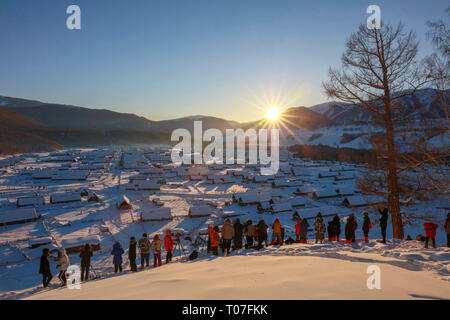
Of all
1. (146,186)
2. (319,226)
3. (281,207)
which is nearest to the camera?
(319,226)

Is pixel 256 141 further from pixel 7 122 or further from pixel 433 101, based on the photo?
pixel 7 122

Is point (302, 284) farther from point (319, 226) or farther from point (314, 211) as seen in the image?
point (314, 211)

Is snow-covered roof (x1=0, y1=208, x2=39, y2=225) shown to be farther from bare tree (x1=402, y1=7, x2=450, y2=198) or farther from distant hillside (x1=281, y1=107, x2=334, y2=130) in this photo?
distant hillside (x1=281, y1=107, x2=334, y2=130)

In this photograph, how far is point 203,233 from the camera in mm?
Result: 16906

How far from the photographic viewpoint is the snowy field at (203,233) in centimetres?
376

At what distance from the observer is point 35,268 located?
1177cm

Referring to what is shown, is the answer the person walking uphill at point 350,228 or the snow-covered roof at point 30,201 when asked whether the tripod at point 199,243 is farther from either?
the snow-covered roof at point 30,201

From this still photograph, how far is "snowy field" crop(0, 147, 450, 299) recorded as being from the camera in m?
3.76

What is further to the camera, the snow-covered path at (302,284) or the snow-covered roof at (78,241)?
the snow-covered roof at (78,241)

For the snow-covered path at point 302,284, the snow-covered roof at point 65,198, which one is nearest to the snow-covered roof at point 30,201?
the snow-covered roof at point 65,198

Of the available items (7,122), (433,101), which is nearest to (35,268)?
(433,101)

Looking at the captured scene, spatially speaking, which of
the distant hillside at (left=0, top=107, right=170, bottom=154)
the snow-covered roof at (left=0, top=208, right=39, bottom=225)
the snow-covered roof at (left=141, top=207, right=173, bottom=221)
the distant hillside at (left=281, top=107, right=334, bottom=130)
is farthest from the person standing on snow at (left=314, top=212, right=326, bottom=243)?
the distant hillside at (left=281, top=107, right=334, bottom=130)

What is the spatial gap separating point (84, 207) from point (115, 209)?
321cm

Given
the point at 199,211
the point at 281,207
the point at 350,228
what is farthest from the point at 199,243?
the point at 281,207
